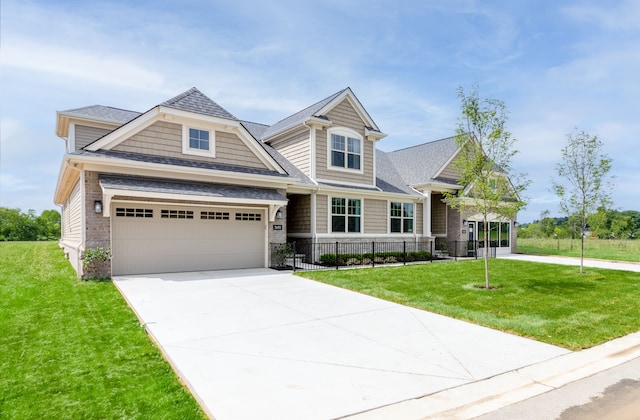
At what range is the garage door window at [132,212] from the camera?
1190cm

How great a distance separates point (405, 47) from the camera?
1333 centimetres

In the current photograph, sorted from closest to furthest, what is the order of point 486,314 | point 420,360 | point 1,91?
1. point 420,360
2. point 486,314
3. point 1,91

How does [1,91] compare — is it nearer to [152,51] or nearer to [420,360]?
[152,51]

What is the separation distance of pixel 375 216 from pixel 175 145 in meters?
10.1

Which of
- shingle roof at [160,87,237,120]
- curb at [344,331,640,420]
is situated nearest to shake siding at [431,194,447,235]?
shingle roof at [160,87,237,120]

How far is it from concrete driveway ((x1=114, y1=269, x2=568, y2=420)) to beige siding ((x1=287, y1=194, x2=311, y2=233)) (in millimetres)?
7907

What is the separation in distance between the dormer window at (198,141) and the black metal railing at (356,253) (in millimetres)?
4516

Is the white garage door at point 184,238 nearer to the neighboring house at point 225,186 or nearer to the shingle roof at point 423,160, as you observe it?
the neighboring house at point 225,186

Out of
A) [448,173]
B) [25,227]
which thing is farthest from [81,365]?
[25,227]

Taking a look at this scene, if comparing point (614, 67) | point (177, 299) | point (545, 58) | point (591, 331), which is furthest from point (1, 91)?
point (614, 67)

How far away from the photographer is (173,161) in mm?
12695

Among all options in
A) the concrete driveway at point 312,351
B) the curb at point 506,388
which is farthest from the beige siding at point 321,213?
the curb at point 506,388

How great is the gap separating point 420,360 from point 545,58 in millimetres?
13525

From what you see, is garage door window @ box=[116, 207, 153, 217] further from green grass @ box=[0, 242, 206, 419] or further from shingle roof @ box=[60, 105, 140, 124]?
shingle roof @ box=[60, 105, 140, 124]
